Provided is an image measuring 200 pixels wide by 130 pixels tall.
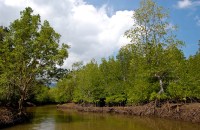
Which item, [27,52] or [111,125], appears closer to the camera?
[111,125]

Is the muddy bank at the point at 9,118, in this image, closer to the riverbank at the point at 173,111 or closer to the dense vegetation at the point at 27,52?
the dense vegetation at the point at 27,52

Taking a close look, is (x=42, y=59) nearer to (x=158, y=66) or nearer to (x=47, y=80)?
(x=47, y=80)

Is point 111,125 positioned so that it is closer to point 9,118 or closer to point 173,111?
point 173,111

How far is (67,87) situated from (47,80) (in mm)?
63581

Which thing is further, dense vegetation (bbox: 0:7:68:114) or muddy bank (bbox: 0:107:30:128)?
dense vegetation (bbox: 0:7:68:114)

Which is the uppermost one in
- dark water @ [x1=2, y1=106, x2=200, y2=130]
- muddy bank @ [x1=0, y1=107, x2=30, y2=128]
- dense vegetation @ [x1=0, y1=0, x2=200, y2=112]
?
dense vegetation @ [x1=0, y1=0, x2=200, y2=112]

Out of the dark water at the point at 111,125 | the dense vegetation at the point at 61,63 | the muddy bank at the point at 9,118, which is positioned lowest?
the dark water at the point at 111,125

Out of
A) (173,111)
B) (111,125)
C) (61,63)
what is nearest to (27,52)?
(61,63)

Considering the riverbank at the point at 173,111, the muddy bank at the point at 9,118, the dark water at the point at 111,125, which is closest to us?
the dark water at the point at 111,125

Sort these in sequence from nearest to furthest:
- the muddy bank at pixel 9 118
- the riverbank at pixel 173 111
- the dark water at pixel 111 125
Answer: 1. the dark water at pixel 111 125
2. the muddy bank at pixel 9 118
3. the riverbank at pixel 173 111

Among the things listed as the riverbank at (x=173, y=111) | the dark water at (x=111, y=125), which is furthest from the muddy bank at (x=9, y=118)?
the riverbank at (x=173, y=111)

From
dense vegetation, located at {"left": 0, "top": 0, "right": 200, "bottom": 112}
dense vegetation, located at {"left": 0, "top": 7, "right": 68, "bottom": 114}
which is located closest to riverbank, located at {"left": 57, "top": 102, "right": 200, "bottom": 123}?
dense vegetation, located at {"left": 0, "top": 0, "right": 200, "bottom": 112}

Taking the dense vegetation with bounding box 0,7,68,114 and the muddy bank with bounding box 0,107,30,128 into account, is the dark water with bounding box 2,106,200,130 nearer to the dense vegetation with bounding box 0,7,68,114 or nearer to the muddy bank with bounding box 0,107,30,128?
the muddy bank with bounding box 0,107,30,128

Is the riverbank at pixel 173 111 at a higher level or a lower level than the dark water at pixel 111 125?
higher
